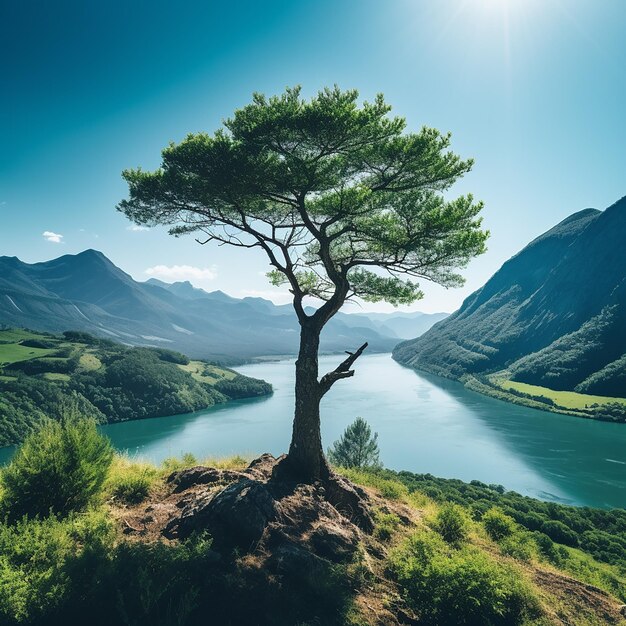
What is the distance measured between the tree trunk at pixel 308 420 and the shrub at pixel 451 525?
289cm

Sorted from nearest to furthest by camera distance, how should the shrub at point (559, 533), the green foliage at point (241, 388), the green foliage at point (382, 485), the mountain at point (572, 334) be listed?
the green foliage at point (382, 485) → the shrub at point (559, 533) → the mountain at point (572, 334) → the green foliage at point (241, 388)

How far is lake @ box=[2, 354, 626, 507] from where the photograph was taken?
2216 inches

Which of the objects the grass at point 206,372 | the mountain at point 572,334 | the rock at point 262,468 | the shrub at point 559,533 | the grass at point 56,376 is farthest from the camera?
the grass at point 206,372

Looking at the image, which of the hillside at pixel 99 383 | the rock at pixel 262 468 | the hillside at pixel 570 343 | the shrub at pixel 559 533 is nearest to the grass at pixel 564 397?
the hillside at pixel 570 343

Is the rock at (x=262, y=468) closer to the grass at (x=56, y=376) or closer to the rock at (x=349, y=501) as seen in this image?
the rock at (x=349, y=501)

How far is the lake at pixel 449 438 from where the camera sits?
2216 inches

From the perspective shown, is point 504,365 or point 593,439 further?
point 504,365

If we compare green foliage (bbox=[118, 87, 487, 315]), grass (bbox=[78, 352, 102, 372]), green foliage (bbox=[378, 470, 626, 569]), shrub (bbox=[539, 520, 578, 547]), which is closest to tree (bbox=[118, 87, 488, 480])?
green foliage (bbox=[118, 87, 487, 315])

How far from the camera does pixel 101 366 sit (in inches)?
4496

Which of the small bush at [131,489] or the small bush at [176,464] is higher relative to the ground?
the small bush at [131,489]

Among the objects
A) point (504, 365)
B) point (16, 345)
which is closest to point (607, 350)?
point (504, 365)

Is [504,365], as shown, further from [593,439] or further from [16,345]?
[16,345]

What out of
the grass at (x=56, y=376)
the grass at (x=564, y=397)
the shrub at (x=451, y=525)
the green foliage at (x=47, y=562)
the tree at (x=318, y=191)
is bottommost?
the grass at (x=56, y=376)

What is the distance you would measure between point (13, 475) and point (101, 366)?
125m
